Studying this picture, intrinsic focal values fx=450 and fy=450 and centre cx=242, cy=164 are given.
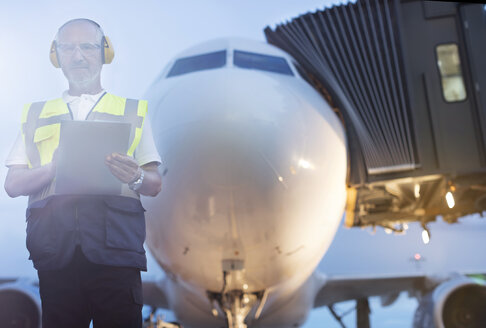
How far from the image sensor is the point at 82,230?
5.34ft

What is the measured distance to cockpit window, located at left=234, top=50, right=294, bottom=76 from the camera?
11.3 ft

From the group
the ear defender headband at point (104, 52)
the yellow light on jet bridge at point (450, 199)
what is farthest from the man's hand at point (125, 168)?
the yellow light on jet bridge at point (450, 199)

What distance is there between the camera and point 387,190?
442 cm

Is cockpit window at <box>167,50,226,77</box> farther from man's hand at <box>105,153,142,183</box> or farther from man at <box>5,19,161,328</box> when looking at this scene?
man's hand at <box>105,153,142,183</box>

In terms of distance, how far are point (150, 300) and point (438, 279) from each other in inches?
132

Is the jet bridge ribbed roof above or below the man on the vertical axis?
above

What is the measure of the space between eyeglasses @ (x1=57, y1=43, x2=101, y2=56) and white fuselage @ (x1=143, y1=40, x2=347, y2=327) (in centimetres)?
84

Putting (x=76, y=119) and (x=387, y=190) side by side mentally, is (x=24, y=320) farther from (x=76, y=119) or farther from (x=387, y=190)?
(x=387, y=190)

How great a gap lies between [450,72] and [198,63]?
269 cm

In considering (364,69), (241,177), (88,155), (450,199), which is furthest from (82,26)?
(450,199)

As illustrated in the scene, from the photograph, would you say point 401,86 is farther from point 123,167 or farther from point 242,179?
point 123,167

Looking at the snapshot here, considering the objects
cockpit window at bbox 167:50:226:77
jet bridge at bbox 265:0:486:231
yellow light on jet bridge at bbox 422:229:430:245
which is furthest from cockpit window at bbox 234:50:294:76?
yellow light on jet bridge at bbox 422:229:430:245

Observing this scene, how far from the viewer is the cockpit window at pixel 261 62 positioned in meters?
3.45

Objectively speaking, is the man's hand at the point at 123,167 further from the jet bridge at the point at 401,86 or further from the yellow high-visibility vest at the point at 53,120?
the jet bridge at the point at 401,86
